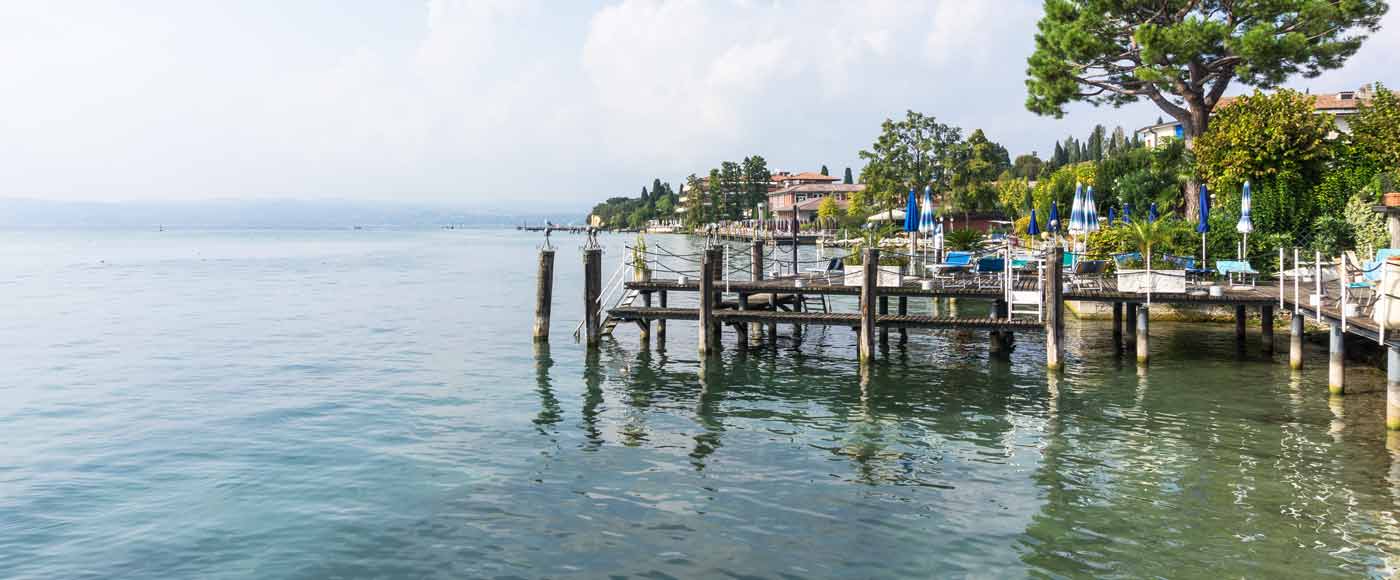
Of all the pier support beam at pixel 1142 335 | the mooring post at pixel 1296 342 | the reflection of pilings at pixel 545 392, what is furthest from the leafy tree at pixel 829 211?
the mooring post at pixel 1296 342

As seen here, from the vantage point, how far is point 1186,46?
37.6 m

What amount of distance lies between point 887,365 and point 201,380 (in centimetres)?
1671

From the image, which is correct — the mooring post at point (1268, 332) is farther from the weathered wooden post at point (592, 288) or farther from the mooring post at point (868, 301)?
the weathered wooden post at point (592, 288)

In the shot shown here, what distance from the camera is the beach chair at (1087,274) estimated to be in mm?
27797

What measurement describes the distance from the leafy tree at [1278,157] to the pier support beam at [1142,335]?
1375cm

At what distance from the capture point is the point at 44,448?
17797 millimetres

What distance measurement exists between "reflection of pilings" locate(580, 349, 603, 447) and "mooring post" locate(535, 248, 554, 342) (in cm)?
204

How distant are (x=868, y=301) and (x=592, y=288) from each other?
753cm

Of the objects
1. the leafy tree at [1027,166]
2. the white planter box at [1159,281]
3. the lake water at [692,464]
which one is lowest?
the lake water at [692,464]

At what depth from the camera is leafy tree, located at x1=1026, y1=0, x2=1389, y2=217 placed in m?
37.1

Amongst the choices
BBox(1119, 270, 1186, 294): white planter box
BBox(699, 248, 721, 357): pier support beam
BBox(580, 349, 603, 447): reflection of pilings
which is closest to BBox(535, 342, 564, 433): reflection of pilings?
BBox(580, 349, 603, 447): reflection of pilings

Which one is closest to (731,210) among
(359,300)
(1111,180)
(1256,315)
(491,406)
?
(1111,180)

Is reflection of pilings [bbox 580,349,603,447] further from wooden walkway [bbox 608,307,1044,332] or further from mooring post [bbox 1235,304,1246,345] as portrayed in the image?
mooring post [bbox 1235,304,1246,345]

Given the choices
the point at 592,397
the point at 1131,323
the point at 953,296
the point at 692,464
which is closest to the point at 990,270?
the point at 953,296
